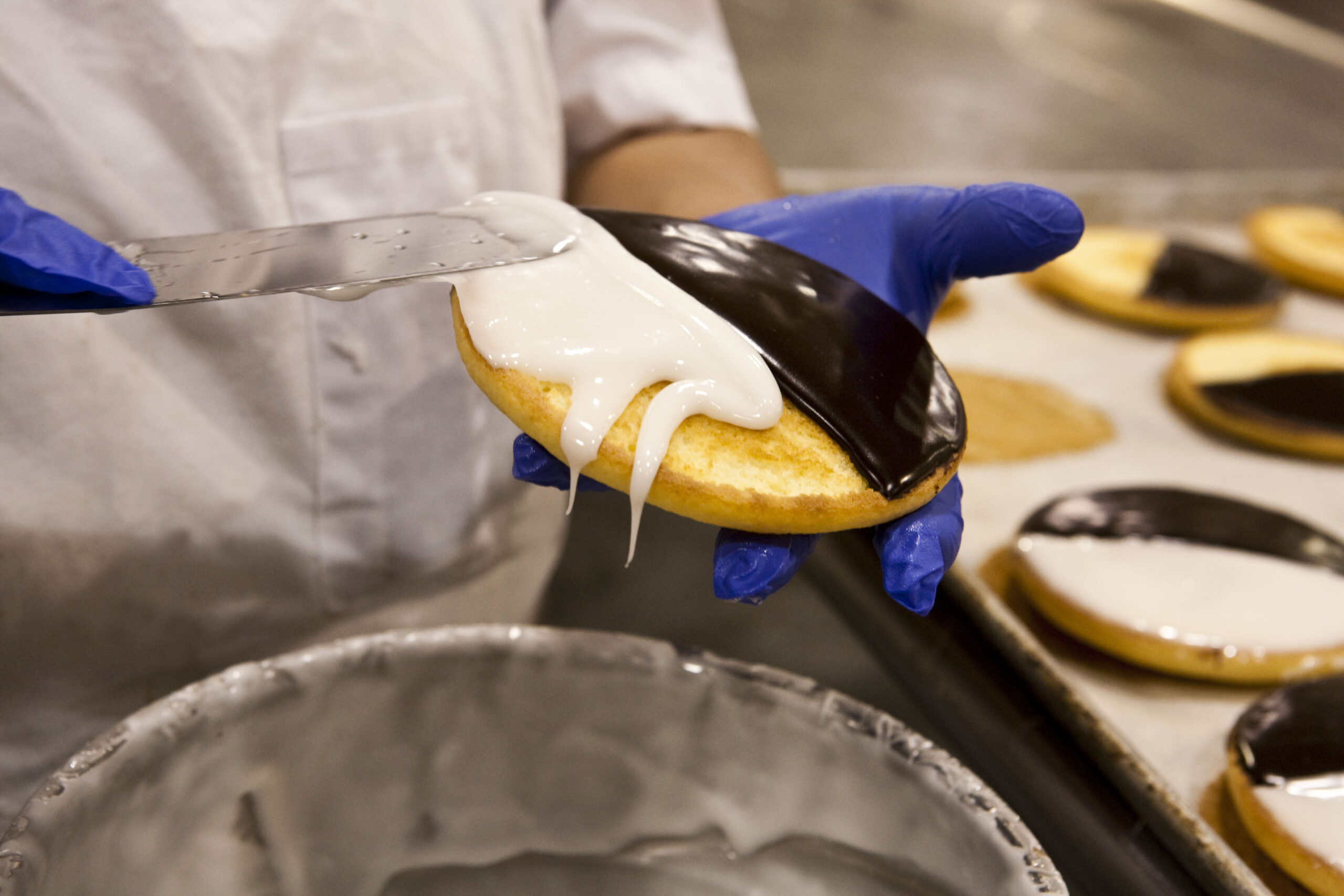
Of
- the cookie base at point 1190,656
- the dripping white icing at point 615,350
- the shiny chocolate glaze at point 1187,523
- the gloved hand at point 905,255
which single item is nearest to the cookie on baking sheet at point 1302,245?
the shiny chocolate glaze at point 1187,523

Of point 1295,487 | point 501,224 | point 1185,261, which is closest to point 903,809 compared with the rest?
point 501,224

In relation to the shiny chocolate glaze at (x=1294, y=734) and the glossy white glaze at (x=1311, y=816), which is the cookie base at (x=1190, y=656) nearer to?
the shiny chocolate glaze at (x=1294, y=734)

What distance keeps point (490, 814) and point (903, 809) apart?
267 millimetres

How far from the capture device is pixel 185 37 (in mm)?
702

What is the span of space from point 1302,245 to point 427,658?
1.99m

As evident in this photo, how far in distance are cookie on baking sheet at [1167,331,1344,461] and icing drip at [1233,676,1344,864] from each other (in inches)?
23.3

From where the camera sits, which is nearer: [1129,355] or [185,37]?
[185,37]

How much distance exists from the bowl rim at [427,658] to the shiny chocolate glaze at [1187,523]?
52 centimetres

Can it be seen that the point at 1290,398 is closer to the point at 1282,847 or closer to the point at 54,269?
the point at 1282,847

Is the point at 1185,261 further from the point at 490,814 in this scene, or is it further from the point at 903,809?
the point at 490,814

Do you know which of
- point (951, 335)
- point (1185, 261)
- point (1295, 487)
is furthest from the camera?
point (1185, 261)

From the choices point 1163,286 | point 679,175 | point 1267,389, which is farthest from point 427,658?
point 1163,286

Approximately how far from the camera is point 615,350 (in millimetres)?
625

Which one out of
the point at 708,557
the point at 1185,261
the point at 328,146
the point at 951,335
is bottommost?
the point at 708,557
